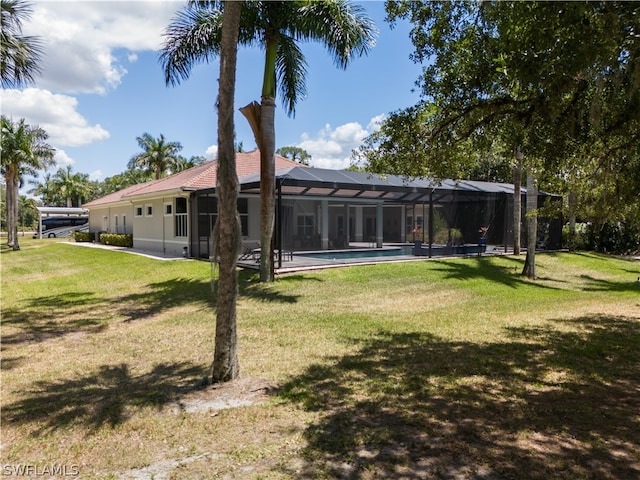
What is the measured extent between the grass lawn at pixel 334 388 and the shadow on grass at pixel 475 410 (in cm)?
2

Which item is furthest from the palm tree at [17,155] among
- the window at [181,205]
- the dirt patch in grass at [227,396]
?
the dirt patch in grass at [227,396]

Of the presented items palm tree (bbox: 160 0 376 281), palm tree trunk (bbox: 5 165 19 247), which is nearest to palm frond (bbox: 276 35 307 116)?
palm tree (bbox: 160 0 376 281)

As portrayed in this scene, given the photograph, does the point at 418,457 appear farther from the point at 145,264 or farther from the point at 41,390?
the point at 145,264

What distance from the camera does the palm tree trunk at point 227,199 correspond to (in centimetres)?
506

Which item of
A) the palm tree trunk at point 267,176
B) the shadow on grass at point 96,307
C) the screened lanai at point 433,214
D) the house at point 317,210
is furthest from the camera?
the screened lanai at point 433,214

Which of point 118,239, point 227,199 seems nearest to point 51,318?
point 227,199

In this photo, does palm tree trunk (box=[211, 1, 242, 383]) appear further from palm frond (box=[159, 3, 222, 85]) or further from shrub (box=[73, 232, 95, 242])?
shrub (box=[73, 232, 95, 242])

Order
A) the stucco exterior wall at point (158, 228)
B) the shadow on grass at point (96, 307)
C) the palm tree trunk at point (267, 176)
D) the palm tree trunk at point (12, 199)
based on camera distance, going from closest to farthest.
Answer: the shadow on grass at point (96, 307), the palm tree trunk at point (267, 176), the stucco exterior wall at point (158, 228), the palm tree trunk at point (12, 199)

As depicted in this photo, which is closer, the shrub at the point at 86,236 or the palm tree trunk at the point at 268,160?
the palm tree trunk at the point at 268,160

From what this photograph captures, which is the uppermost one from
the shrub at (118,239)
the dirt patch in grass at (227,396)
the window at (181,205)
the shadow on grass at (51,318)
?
the window at (181,205)

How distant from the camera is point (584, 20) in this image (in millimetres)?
4316

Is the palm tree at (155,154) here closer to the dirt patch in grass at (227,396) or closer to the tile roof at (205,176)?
the tile roof at (205,176)

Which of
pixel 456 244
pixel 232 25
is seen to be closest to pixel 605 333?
pixel 232 25

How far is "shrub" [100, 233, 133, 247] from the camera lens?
27.2 metres
